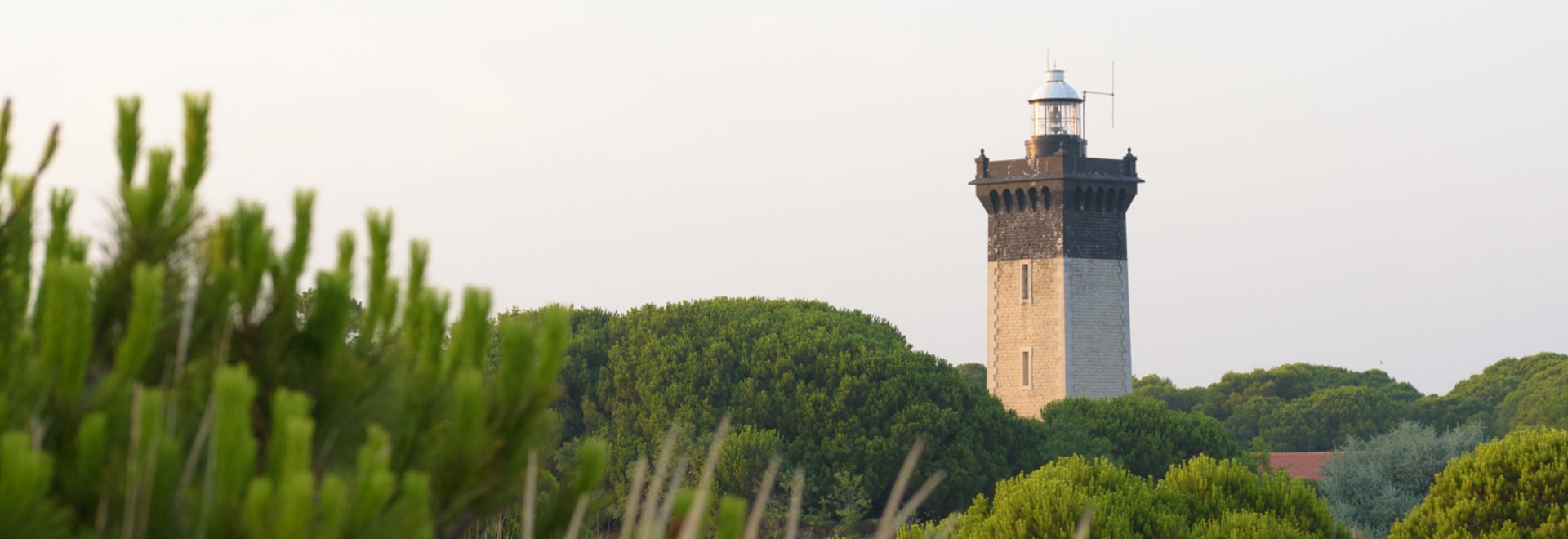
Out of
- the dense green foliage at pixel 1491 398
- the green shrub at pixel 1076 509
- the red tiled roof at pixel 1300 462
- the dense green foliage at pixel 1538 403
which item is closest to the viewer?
the green shrub at pixel 1076 509

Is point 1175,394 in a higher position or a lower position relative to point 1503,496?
higher

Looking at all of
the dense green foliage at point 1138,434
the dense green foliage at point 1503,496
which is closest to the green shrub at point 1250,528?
the dense green foliage at point 1503,496

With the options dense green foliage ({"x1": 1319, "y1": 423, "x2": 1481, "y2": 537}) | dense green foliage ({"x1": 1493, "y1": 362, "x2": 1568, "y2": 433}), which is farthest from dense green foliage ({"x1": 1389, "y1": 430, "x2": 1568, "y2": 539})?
dense green foliage ({"x1": 1493, "y1": 362, "x2": 1568, "y2": 433})

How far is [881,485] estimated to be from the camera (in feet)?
125

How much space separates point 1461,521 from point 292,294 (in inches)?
804

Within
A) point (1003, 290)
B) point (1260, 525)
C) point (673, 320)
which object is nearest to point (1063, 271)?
point (1003, 290)

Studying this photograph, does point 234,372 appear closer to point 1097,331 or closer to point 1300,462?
point 1097,331

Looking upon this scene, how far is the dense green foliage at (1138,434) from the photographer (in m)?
42.3

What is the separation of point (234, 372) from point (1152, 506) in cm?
2229

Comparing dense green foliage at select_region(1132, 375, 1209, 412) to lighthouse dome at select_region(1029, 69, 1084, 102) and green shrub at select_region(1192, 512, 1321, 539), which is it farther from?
green shrub at select_region(1192, 512, 1321, 539)

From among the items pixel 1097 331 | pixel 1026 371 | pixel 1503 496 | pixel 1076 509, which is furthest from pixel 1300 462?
pixel 1076 509

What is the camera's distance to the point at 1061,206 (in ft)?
172

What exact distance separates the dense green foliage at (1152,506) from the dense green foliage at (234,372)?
18.8m

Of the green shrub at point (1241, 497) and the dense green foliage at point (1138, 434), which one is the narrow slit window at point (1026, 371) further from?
the green shrub at point (1241, 497)
